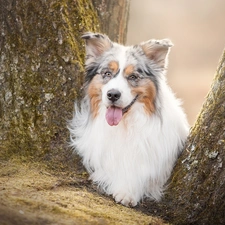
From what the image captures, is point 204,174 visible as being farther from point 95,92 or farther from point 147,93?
point 95,92

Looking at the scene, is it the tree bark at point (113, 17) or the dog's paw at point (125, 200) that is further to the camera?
the tree bark at point (113, 17)

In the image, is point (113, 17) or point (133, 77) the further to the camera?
point (113, 17)

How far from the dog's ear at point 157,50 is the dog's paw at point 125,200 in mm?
1304

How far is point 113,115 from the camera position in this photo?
4.95 m

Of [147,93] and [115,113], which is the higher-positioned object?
[147,93]

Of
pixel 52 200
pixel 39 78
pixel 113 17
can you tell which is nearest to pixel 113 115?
pixel 39 78

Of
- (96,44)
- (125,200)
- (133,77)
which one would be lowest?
(125,200)

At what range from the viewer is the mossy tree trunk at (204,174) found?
454 cm

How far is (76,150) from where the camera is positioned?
17.3ft

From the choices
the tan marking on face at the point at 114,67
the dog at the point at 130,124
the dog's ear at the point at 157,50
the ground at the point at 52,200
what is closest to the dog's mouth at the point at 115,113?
the dog at the point at 130,124

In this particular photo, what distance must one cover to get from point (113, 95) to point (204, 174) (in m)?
1.05

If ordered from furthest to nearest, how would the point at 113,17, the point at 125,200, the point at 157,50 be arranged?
1. the point at 113,17
2. the point at 157,50
3. the point at 125,200

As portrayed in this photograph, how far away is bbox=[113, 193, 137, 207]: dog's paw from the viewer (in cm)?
488

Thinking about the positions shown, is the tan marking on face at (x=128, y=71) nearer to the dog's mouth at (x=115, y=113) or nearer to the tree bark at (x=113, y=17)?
the dog's mouth at (x=115, y=113)
